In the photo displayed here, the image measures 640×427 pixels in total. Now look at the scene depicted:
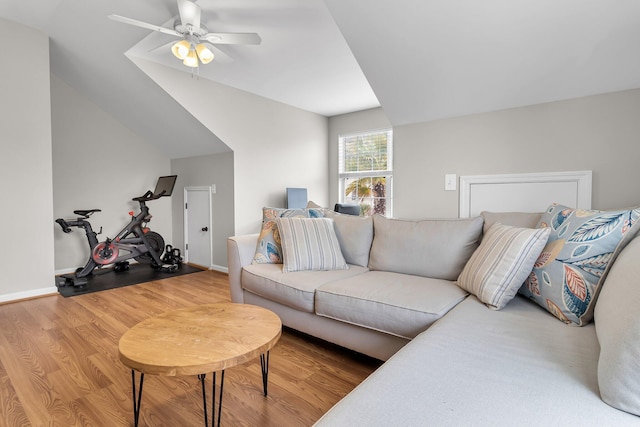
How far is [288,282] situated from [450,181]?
1.44 metres

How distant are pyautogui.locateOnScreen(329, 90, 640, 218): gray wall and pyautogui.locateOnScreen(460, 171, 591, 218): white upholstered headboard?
45 millimetres

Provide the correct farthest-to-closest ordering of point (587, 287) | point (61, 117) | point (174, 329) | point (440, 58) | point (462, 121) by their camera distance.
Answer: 1. point (61, 117)
2. point (462, 121)
3. point (440, 58)
4. point (174, 329)
5. point (587, 287)

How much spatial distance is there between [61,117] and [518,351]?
5.41 meters

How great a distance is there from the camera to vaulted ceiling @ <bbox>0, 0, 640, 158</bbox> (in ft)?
5.59

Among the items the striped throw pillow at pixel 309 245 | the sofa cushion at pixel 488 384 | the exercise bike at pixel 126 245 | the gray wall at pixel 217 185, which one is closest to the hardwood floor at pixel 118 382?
the striped throw pillow at pixel 309 245

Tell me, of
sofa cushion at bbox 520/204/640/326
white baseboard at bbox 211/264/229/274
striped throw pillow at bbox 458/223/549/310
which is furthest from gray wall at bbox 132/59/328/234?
sofa cushion at bbox 520/204/640/326

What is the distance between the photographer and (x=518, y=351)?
103 centimetres

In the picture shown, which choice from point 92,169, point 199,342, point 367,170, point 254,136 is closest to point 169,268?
point 92,169

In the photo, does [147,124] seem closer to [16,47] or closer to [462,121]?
[16,47]

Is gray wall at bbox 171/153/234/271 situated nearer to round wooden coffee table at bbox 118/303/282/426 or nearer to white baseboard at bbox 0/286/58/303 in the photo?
white baseboard at bbox 0/286/58/303

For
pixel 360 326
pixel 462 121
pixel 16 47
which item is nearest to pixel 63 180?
pixel 16 47

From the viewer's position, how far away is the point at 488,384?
85cm

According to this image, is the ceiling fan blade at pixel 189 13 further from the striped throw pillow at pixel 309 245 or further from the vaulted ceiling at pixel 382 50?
the striped throw pillow at pixel 309 245

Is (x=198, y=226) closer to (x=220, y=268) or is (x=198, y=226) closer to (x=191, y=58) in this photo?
(x=220, y=268)
